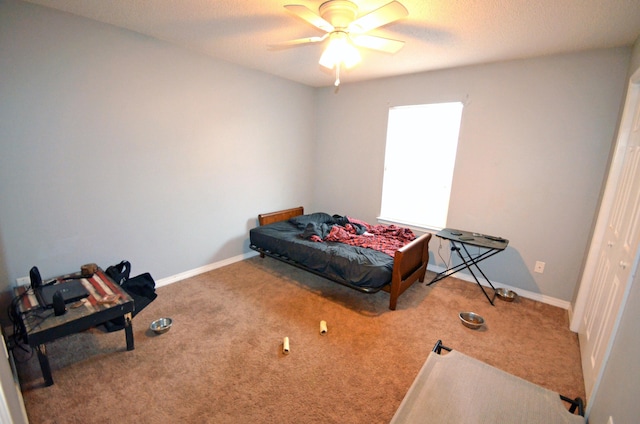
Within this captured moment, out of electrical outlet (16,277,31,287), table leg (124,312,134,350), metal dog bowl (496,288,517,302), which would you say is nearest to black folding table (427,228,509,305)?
metal dog bowl (496,288,517,302)

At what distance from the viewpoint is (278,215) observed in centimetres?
403

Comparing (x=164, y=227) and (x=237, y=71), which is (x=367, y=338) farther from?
(x=237, y=71)

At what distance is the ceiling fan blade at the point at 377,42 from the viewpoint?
75.3 inches

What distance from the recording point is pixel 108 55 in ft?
7.79

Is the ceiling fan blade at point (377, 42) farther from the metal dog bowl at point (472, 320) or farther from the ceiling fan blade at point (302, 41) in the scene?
the metal dog bowl at point (472, 320)

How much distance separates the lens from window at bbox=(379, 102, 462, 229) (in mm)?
3334

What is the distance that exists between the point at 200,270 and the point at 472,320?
9.69 feet

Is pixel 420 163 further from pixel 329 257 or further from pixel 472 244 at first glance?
pixel 329 257

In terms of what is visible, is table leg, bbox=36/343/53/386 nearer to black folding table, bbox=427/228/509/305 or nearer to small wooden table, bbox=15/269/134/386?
small wooden table, bbox=15/269/134/386

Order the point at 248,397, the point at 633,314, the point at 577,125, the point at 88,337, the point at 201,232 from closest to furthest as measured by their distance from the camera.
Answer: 1. the point at 633,314
2. the point at 248,397
3. the point at 88,337
4. the point at 577,125
5. the point at 201,232

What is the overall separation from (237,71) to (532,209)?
142 inches

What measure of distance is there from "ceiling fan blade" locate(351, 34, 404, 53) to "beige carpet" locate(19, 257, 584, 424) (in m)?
2.22

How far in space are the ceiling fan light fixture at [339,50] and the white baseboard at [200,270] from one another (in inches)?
104

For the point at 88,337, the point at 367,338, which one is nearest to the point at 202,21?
the point at 88,337
